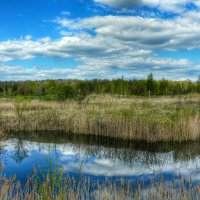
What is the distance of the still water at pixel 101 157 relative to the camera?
8113mm

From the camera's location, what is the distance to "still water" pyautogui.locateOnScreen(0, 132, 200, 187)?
26.6ft

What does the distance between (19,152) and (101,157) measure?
10.1 ft

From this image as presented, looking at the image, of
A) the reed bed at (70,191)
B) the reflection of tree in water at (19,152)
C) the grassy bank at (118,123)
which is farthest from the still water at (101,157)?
the reed bed at (70,191)

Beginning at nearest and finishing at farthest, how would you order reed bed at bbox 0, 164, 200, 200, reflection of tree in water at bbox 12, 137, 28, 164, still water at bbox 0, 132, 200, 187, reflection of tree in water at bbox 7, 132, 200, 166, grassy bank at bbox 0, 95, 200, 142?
reed bed at bbox 0, 164, 200, 200 → still water at bbox 0, 132, 200, 187 → reflection of tree in water at bbox 12, 137, 28, 164 → reflection of tree in water at bbox 7, 132, 200, 166 → grassy bank at bbox 0, 95, 200, 142

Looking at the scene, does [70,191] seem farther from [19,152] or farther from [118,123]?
[118,123]

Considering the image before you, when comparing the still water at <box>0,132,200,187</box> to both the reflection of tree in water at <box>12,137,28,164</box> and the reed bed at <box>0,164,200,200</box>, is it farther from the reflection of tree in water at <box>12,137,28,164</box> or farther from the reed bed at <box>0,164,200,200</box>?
A: the reed bed at <box>0,164,200,200</box>

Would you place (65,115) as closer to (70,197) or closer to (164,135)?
(164,135)

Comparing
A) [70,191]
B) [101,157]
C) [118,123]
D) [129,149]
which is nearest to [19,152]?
[101,157]

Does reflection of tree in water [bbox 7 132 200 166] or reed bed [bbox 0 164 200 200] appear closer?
reed bed [bbox 0 164 200 200]

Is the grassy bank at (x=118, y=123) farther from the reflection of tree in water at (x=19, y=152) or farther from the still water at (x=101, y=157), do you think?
the reflection of tree in water at (x=19, y=152)

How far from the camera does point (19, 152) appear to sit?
10852mm

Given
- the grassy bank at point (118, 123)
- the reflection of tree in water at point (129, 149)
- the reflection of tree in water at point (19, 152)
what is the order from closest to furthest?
1. the reflection of tree in water at point (19, 152)
2. the reflection of tree in water at point (129, 149)
3. the grassy bank at point (118, 123)

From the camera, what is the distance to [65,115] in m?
15.2

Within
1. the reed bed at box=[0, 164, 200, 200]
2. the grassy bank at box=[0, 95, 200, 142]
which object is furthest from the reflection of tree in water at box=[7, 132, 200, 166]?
the reed bed at box=[0, 164, 200, 200]
